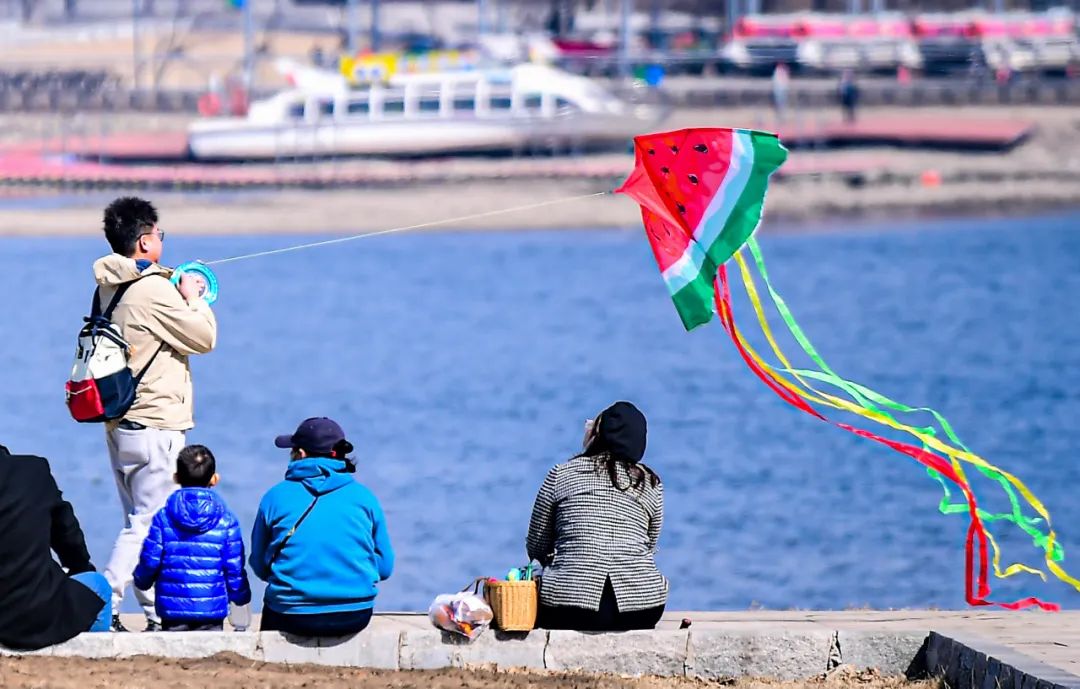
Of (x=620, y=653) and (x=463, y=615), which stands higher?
(x=463, y=615)

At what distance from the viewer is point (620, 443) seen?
664cm

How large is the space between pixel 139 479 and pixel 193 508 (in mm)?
638

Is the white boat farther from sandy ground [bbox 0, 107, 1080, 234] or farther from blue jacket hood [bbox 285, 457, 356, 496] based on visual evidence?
blue jacket hood [bbox 285, 457, 356, 496]

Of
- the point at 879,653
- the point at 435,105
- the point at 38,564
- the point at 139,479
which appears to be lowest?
the point at 879,653

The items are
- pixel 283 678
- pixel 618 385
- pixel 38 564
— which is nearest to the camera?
pixel 38 564

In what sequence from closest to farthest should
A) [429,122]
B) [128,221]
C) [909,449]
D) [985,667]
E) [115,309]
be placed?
[985,667] < [128,221] < [115,309] < [909,449] < [429,122]

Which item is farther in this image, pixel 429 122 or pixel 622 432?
pixel 429 122

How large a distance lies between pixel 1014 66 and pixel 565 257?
74.0 feet

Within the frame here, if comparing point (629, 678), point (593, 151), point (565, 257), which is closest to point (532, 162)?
point (593, 151)

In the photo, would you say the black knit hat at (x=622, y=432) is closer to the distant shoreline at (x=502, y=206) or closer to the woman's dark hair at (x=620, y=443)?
the woman's dark hair at (x=620, y=443)

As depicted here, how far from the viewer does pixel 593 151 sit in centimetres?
5562

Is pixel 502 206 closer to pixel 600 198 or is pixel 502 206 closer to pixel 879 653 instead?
pixel 600 198

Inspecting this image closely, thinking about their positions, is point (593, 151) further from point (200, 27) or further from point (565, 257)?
point (200, 27)

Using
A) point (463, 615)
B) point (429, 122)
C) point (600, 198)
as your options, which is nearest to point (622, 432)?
point (463, 615)
